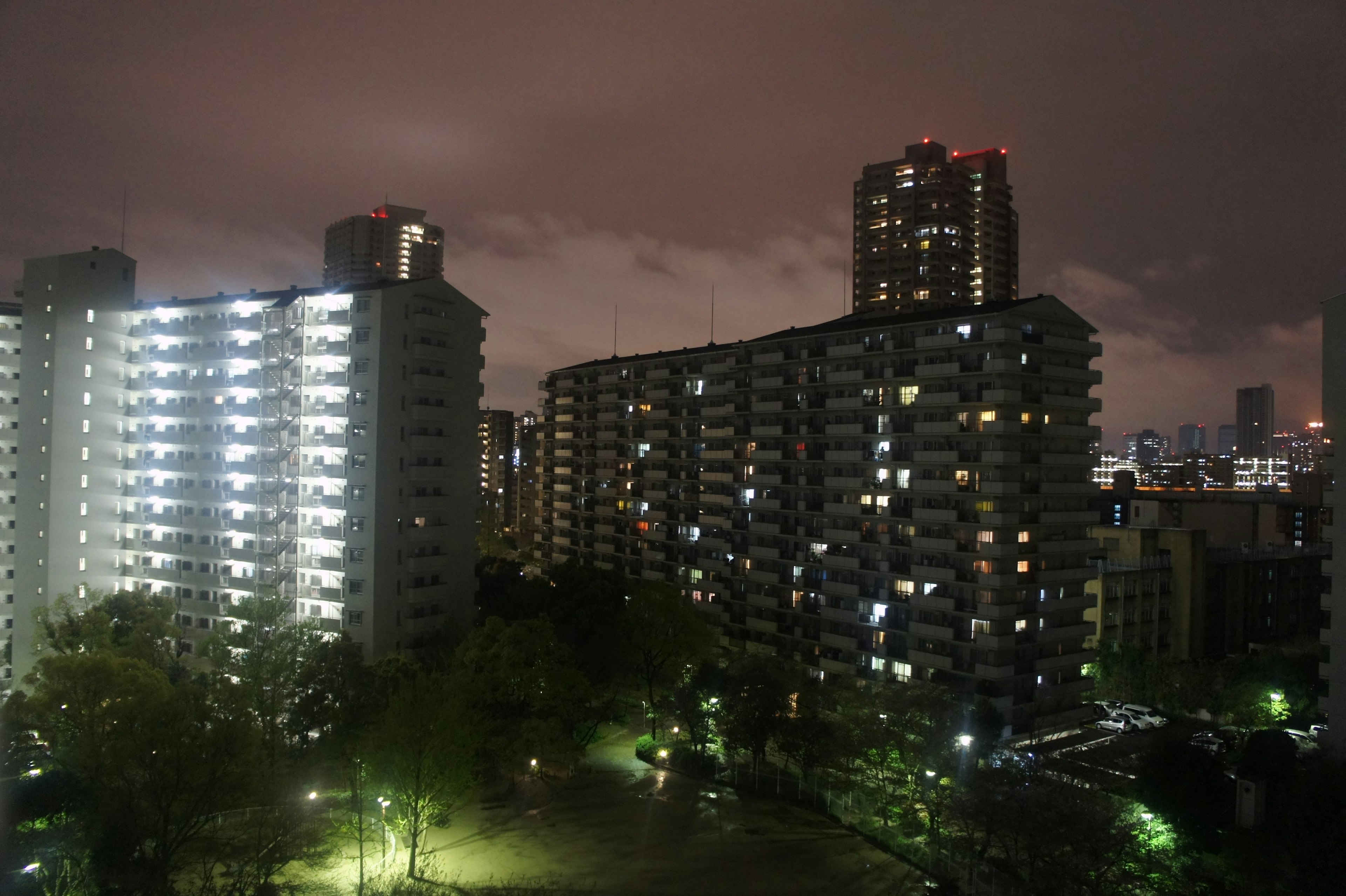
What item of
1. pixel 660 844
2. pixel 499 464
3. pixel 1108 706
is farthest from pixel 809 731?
pixel 499 464

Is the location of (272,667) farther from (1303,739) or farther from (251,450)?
(1303,739)

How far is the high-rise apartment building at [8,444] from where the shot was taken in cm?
6200

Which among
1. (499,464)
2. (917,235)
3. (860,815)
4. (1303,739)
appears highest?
(917,235)

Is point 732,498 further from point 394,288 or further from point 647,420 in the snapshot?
point 394,288

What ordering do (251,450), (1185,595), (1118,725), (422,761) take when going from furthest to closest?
(1185,595) < (251,450) < (1118,725) < (422,761)

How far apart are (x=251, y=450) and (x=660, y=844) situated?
41608 millimetres

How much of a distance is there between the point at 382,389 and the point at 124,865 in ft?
101

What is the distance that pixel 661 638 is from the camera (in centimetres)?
4825

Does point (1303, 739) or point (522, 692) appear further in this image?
point (1303, 739)

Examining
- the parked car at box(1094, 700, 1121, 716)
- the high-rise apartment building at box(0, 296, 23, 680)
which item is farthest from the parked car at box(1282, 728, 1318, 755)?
the high-rise apartment building at box(0, 296, 23, 680)

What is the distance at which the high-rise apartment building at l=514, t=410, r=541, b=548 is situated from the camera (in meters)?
134

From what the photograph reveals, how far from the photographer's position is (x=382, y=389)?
51594 millimetres

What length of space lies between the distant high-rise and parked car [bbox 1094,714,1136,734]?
171 meters

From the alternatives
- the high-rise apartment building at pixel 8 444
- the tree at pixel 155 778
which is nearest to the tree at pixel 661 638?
the tree at pixel 155 778
